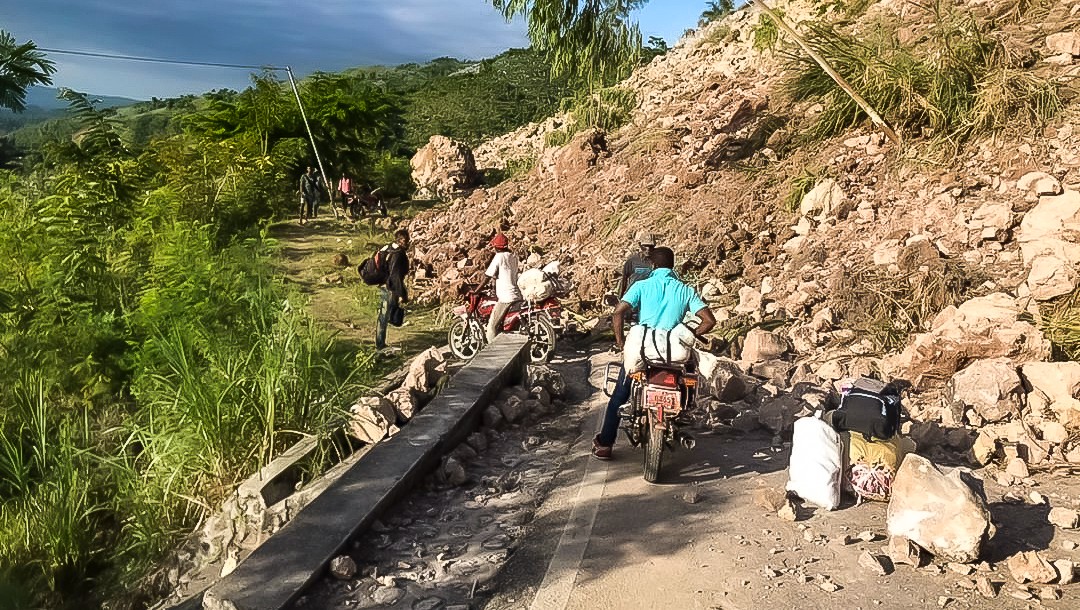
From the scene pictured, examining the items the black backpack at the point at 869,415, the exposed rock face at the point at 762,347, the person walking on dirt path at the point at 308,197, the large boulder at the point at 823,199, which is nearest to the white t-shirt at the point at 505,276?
the exposed rock face at the point at 762,347

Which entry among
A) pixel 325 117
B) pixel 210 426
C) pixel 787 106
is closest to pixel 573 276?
pixel 787 106

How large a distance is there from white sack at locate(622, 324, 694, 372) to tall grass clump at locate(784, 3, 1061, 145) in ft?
23.8

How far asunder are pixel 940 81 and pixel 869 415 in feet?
25.3

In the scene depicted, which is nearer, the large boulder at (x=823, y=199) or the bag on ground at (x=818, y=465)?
the bag on ground at (x=818, y=465)

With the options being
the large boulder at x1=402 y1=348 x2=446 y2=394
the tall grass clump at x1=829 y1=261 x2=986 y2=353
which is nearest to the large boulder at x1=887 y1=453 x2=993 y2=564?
the large boulder at x1=402 y1=348 x2=446 y2=394

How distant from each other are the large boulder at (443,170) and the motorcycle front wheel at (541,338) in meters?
13.1

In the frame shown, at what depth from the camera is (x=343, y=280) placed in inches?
516

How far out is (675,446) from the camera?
17.5 feet

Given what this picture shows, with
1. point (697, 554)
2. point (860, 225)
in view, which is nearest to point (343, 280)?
point (860, 225)

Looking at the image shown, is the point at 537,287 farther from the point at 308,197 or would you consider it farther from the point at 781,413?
the point at 308,197

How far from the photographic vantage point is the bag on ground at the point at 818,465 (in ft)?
14.9

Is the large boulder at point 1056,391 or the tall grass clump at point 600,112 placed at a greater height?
the tall grass clump at point 600,112

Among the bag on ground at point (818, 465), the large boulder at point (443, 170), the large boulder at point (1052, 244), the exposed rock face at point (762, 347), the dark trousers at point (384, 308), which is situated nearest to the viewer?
the bag on ground at point (818, 465)

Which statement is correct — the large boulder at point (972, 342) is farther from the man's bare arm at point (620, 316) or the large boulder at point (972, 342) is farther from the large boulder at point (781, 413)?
the man's bare arm at point (620, 316)
